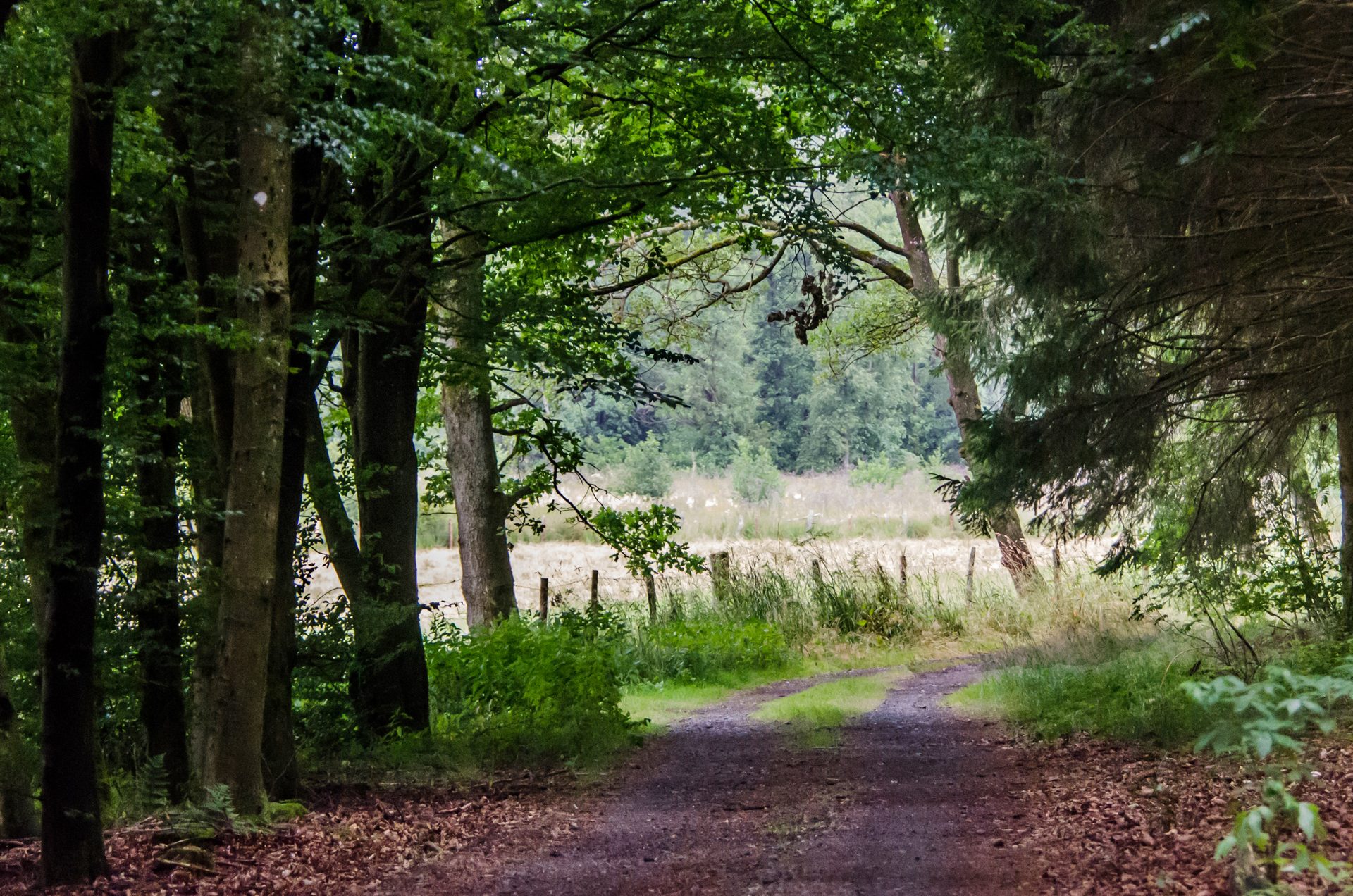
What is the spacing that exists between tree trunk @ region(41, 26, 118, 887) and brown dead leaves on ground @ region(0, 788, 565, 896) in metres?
0.37

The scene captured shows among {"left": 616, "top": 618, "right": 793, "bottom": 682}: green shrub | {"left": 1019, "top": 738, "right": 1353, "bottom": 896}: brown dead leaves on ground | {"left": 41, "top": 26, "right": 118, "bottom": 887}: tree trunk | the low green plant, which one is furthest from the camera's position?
{"left": 616, "top": 618, "right": 793, "bottom": 682}: green shrub

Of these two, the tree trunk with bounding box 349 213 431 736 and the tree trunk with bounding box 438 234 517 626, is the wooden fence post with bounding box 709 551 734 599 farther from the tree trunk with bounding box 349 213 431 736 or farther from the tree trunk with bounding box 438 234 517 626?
the tree trunk with bounding box 349 213 431 736

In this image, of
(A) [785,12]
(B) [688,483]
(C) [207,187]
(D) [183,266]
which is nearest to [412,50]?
(C) [207,187]

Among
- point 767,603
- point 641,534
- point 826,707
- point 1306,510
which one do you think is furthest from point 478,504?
point 1306,510

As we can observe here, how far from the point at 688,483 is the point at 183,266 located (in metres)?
39.4

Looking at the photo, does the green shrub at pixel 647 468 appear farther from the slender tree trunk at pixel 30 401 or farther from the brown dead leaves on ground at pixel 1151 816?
the slender tree trunk at pixel 30 401

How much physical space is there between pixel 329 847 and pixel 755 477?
4010 cm

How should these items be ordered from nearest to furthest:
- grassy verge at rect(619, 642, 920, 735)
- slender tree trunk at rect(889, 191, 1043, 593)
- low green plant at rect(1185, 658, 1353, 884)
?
low green plant at rect(1185, 658, 1353, 884)
grassy verge at rect(619, 642, 920, 735)
slender tree trunk at rect(889, 191, 1043, 593)

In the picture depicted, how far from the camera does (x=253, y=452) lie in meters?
5.63

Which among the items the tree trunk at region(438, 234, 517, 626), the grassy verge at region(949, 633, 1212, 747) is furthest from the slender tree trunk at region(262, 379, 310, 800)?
the tree trunk at region(438, 234, 517, 626)

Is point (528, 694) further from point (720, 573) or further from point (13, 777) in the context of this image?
point (720, 573)

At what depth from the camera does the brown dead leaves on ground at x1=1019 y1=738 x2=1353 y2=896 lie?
14.3 ft

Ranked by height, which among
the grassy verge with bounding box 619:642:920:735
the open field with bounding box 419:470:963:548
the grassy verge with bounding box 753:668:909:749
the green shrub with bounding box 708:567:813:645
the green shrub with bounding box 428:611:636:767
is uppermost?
the open field with bounding box 419:470:963:548

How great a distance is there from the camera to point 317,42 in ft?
19.9
